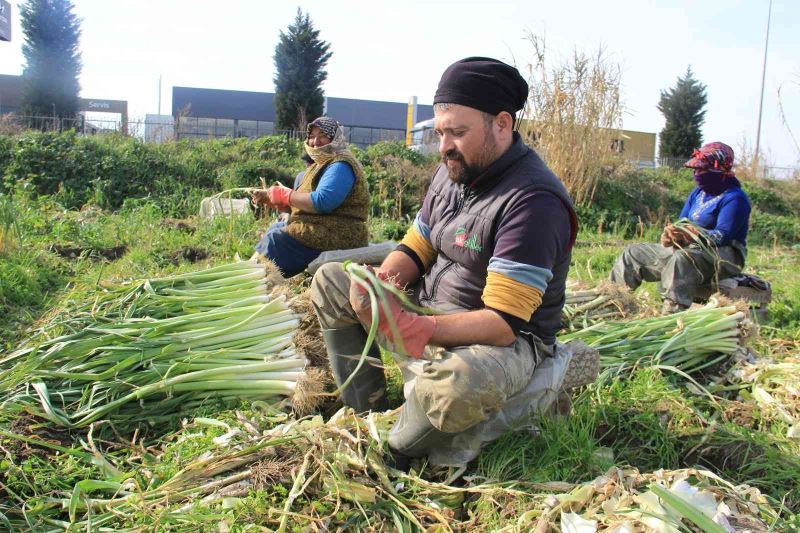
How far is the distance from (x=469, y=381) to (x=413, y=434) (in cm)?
33

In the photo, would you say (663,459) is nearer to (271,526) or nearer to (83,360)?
(271,526)

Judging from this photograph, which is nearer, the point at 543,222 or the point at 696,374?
the point at 543,222

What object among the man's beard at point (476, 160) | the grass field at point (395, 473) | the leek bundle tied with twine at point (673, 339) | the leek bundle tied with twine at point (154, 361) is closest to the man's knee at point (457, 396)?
the grass field at point (395, 473)

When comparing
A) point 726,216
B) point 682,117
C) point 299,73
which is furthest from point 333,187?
point 682,117

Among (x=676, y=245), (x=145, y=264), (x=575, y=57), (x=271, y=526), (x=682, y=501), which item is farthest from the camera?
(x=575, y=57)

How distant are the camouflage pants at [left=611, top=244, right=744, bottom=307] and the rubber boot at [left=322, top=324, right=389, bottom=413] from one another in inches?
108

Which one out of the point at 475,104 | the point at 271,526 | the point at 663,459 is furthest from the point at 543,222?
the point at 271,526

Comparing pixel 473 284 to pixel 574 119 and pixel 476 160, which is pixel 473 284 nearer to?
pixel 476 160

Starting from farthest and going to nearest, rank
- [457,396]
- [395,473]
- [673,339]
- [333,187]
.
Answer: [333,187] < [673,339] < [395,473] < [457,396]

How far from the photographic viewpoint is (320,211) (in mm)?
4074

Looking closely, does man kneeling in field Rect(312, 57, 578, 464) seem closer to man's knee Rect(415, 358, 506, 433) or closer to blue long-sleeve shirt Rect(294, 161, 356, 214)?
man's knee Rect(415, 358, 506, 433)

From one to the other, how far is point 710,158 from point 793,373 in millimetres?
2044

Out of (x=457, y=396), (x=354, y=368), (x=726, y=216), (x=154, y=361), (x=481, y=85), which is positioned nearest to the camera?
(x=457, y=396)

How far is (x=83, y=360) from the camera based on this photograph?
265 cm
